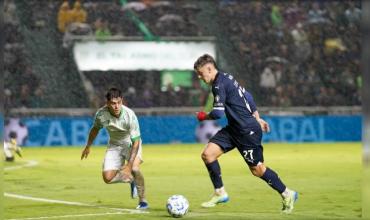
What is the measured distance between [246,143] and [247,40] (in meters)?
21.6

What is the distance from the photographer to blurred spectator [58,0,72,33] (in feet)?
101

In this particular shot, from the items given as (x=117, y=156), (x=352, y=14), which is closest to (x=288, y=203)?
(x=117, y=156)

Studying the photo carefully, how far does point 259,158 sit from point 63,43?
20.0 metres

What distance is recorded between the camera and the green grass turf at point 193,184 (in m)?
11.5

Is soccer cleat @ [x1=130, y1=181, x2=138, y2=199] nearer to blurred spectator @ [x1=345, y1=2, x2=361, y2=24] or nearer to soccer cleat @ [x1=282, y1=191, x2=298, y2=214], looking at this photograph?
soccer cleat @ [x1=282, y1=191, x2=298, y2=214]

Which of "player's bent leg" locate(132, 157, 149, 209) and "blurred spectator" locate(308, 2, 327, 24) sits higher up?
"blurred spectator" locate(308, 2, 327, 24)

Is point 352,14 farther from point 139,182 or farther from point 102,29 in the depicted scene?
point 139,182

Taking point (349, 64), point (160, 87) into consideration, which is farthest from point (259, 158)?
point (349, 64)

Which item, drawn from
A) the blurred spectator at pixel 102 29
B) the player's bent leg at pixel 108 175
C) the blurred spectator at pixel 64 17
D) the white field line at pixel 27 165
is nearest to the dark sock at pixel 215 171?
the player's bent leg at pixel 108 175

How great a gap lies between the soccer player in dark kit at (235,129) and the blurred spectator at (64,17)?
19.9 metres

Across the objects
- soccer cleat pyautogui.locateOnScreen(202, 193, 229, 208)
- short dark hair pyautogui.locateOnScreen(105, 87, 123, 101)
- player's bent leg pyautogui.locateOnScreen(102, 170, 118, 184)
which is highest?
short dark hair pyautogui.locateOnScreen(105, 87, 123, 101)

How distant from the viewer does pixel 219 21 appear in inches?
1300

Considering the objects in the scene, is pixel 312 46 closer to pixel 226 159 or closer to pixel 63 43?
pixel 63 43

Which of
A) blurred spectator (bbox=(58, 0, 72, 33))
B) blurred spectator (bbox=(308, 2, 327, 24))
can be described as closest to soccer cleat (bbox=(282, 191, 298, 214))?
blurred spectator (bbox=(58, 0, 72, 33))
